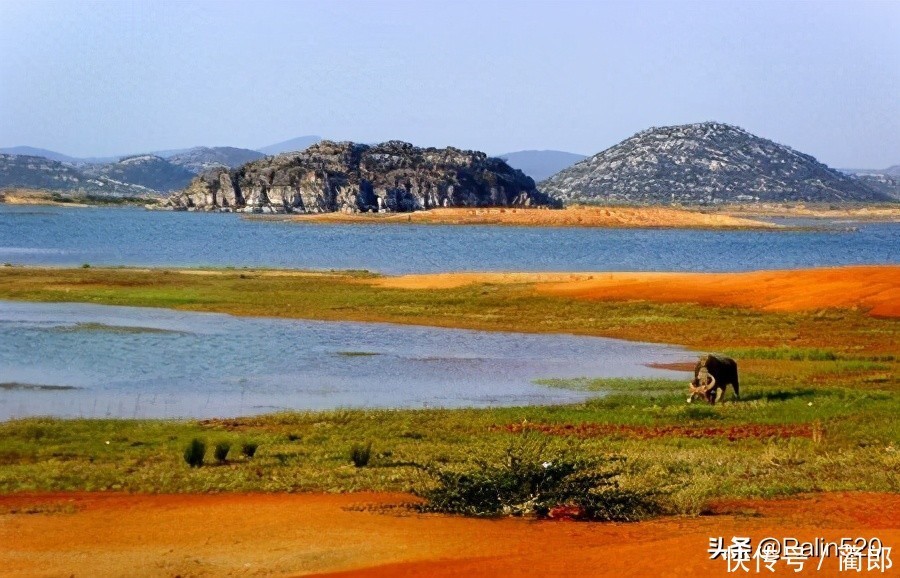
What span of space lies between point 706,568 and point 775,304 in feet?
116

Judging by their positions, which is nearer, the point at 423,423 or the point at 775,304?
the point at 423,423

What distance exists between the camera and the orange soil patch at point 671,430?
20.1 metres

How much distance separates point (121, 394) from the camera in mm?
24312

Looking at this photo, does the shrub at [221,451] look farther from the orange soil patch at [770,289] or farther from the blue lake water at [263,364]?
the orange soil patch at [770,289]

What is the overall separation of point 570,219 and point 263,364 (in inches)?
4778

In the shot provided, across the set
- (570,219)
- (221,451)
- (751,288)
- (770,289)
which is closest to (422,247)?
(751,288)

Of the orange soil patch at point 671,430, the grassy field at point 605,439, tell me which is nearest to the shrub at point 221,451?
the grassy field at point 605,439

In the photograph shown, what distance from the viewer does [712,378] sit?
23.4 metres

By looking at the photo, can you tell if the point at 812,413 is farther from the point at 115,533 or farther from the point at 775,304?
the point at 775,304

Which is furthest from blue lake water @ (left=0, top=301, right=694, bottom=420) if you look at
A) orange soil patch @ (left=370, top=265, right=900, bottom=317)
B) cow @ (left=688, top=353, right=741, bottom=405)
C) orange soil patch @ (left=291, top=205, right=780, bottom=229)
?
orange soil patch @ (left=291, top=205, right=780, bottom=229)

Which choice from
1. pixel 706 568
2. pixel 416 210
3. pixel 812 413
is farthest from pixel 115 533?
pixel 416 210

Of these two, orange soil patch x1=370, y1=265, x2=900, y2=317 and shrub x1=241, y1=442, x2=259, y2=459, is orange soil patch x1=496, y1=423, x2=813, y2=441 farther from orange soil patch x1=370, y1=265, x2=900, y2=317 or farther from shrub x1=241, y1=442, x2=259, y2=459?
orange soil patch x1=370, y1=265, x2=900, y2=317

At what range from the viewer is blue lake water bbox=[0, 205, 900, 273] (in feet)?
241

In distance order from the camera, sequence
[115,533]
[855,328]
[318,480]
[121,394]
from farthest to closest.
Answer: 1. [855,328]
2. [121,394]
3. [318,480]
4. [115,533]
